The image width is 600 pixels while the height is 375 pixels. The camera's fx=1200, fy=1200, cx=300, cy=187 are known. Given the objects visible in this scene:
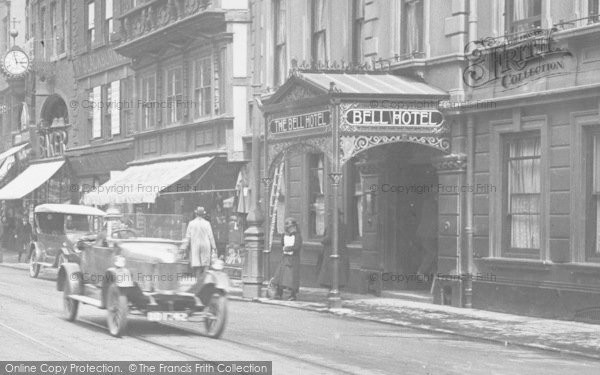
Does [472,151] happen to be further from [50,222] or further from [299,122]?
[50,222]

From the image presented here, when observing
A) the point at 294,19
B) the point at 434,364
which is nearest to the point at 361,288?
the point at 294,19

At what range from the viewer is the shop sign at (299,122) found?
22.0 m

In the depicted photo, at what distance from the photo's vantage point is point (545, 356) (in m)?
14.8

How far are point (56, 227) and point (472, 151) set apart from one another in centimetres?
1455

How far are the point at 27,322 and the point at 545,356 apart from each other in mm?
7538

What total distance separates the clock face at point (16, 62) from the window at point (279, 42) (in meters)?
19.6

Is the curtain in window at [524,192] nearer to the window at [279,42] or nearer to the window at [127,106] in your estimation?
the window at [279,42]

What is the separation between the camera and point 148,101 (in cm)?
3672

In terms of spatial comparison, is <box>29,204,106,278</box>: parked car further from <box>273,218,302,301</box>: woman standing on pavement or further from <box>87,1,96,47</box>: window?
<box>87,1,96,47</box>: window

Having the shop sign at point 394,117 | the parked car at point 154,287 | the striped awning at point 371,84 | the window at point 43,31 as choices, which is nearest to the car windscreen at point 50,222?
the striped awning at point 371,84

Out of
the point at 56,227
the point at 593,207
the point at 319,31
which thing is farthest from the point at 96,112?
the point at 593,207

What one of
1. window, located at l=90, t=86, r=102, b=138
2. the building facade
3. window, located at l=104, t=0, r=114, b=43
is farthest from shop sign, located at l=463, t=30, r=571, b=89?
window, located at l=90, t=86, r=102, b=138

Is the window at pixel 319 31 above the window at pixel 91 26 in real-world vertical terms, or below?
below

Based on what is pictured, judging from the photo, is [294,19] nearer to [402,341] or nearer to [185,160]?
[185,160]
